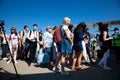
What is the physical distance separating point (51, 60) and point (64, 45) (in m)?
1.43

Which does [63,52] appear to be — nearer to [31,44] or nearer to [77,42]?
[77,42]

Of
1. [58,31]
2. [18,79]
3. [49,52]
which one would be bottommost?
[18,79]

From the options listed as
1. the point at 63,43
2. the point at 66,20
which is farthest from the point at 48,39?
the point at 66,20

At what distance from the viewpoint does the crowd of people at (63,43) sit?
223 inches

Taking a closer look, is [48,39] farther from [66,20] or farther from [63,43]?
[66,20]

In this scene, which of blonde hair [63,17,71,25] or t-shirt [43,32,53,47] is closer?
blonde hair [63,17,71,25]

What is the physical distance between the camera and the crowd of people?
567 cm

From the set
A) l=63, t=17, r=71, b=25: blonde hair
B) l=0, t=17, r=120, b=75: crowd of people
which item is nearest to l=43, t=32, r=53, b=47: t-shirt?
l=0, t=17, r=120, b=75: crowd of people

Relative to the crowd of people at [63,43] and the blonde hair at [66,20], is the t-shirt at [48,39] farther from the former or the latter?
the blonde hair at [66,20]

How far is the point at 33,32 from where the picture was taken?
818 centimetres

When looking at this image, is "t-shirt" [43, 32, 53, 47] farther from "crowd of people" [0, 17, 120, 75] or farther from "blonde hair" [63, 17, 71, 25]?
"blonde hair" [63, 17, 71, 25]

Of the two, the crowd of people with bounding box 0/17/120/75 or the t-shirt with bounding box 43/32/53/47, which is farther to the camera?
the t-shirt with bounding box 43/32/53/47

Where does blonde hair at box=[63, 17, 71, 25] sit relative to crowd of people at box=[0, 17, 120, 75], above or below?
above

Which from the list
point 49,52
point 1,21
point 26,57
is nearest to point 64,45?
point 49,52
